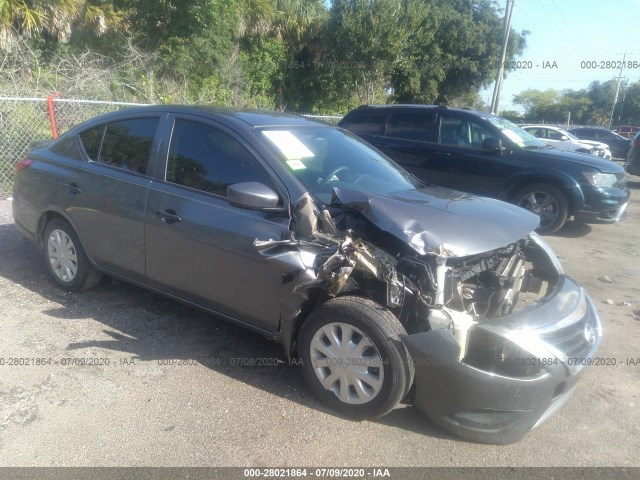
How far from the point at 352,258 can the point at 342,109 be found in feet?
76.0

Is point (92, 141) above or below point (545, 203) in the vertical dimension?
above

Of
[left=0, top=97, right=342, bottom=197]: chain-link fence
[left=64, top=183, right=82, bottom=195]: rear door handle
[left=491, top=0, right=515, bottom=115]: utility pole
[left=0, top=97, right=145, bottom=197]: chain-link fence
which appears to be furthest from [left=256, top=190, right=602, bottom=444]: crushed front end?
[left=491, top=0, right=515, bottom=115]: utility pole

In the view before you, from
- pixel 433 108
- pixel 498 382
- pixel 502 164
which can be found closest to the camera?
pixel 498 382

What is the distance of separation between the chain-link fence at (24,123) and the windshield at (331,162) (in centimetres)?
435

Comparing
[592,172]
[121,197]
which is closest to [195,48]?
[592,172]

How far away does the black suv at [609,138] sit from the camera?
23.6m

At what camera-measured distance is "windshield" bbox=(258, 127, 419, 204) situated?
3.79m

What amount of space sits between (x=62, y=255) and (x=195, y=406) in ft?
7.72

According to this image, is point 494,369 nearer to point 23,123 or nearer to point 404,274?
point 404,274

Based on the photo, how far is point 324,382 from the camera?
336 cm

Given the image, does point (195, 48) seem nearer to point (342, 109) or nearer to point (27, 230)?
point (342, 109)

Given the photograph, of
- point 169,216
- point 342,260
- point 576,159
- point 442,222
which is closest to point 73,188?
point 169,216

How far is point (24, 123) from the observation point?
9.05 meters

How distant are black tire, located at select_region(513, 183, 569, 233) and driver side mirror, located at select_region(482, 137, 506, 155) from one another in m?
0.67
